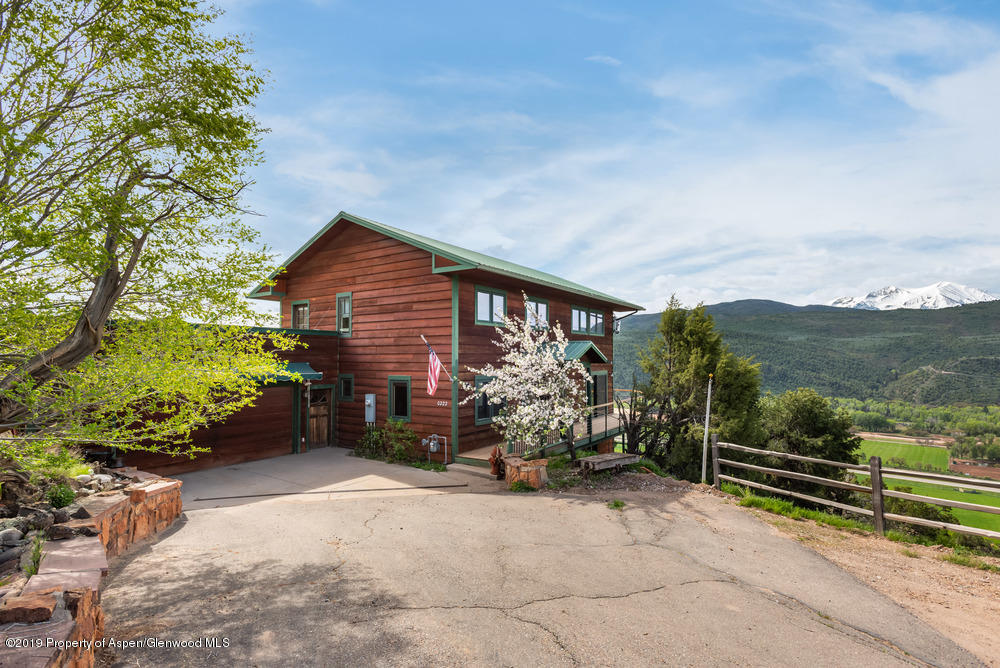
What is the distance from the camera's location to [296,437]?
15.0 m

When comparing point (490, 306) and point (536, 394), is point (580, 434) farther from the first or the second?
point (490, 306)

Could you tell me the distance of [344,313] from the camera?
1633 cm

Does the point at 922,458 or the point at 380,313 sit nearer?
the point at 380,313

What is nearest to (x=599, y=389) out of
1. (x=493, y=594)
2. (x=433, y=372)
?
(x=433, y=372)

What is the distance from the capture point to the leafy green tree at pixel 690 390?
19203mm

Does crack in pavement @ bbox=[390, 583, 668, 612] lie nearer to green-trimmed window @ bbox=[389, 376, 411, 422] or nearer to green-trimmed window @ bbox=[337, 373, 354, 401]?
green-trimmed window @ bbox=[389, 376, 411, 422]

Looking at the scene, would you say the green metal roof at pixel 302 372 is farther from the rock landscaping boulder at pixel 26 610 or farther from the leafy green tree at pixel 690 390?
the leafy green tree at pixel 690 390

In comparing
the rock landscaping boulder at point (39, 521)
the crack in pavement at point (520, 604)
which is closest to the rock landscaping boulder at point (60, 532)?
the rock landscaping boulder at point (39, 521)

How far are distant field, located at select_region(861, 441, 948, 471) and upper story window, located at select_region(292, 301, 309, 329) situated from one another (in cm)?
8444

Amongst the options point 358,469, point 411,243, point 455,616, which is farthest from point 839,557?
point 411,243

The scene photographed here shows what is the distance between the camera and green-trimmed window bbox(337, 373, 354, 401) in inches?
622

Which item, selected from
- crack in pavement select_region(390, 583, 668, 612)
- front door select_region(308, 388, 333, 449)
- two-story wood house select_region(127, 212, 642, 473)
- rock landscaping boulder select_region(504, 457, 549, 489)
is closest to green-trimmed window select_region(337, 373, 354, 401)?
two-story wood house select_region(127, 212, 642, 473)

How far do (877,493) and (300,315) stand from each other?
1742 cm

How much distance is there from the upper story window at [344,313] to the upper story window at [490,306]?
15.5ft
